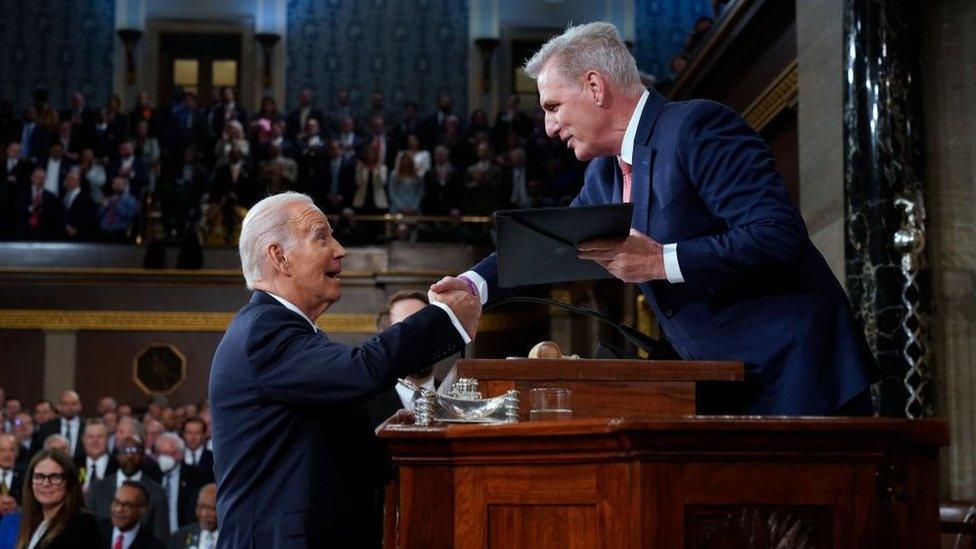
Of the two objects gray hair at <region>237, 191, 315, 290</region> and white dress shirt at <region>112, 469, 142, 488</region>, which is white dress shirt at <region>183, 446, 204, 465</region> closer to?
white dress shirt at <region>112, 469, 142, 488</region>

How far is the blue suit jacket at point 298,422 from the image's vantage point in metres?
2.56

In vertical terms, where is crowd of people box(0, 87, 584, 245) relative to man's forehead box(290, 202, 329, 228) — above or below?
above

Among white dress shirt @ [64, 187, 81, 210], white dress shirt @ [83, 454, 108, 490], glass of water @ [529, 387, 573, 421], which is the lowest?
white dress shirt @ [83, 454, 108, 490]

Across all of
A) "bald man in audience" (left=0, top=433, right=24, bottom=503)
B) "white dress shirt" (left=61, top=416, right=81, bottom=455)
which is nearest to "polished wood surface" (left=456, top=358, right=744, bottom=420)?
"bald man in audience" (left=0, top=433, right=24, bottom=503)

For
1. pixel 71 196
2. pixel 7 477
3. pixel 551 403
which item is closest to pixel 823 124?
pixel 551 403

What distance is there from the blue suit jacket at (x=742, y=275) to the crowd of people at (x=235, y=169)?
433 inches

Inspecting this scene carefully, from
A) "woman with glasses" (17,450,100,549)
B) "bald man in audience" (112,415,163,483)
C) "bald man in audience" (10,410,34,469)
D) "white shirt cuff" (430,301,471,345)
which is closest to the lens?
"white shirt cuff" (430,301,471,345)

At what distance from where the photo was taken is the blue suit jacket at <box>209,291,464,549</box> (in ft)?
8.40

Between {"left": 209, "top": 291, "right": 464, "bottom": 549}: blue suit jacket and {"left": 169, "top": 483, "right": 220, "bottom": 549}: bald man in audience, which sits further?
{"left": 169, "top": 483, "right": 220, "bottom": 549}: bald man in audience

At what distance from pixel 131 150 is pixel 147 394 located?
9.94 ft

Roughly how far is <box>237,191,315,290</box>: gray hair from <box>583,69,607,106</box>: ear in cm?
70

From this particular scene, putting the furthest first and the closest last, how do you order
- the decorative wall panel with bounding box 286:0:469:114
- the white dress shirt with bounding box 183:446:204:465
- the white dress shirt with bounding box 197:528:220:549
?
1. the decorative wall panel with bounding box 286:0:469:114
2. the white dress shirt with bounding box 183:446:204:465
3. the white dress shirt with bounding box 197:528:220:549

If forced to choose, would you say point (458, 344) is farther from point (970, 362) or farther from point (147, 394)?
point (147, 394)

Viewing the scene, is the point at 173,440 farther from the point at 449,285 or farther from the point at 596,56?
the point at 596,56
